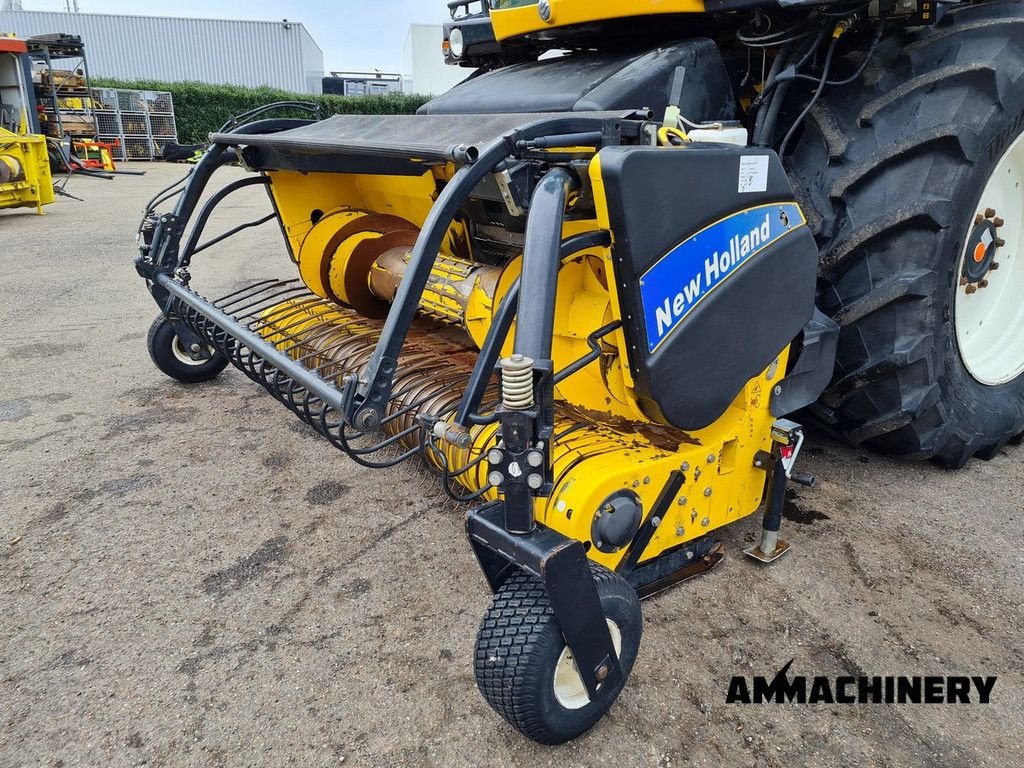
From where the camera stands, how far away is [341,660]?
1.89 meters

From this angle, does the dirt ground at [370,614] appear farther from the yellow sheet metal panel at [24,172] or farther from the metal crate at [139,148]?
the metal crate at [139,148]

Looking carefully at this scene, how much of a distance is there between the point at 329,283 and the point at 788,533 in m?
1.87

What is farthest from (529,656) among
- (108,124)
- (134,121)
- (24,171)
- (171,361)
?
(134,121)

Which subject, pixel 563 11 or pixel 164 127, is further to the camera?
pixel 164 127

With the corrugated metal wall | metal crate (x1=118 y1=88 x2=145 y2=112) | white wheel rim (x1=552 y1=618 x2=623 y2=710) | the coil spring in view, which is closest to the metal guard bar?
the coil spring

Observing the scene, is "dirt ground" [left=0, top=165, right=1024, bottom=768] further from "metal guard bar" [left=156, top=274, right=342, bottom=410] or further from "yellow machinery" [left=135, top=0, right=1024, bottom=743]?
"metal guard bar" [left=156, top=274, right=342, bottom=410]

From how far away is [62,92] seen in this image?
49.6ft

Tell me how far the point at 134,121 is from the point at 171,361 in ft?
53.6

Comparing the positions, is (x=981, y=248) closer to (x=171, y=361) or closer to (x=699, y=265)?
(x=699, y=265)

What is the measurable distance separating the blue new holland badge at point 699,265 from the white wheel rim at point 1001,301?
106 cm

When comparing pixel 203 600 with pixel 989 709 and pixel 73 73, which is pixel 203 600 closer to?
pixel 989 709

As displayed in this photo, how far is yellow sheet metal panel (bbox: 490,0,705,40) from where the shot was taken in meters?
2.22

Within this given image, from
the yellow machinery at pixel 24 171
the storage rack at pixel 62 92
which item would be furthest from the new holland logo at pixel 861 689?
the storage rack at pixel 62 92

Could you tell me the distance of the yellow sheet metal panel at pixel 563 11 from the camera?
7.29 feet
